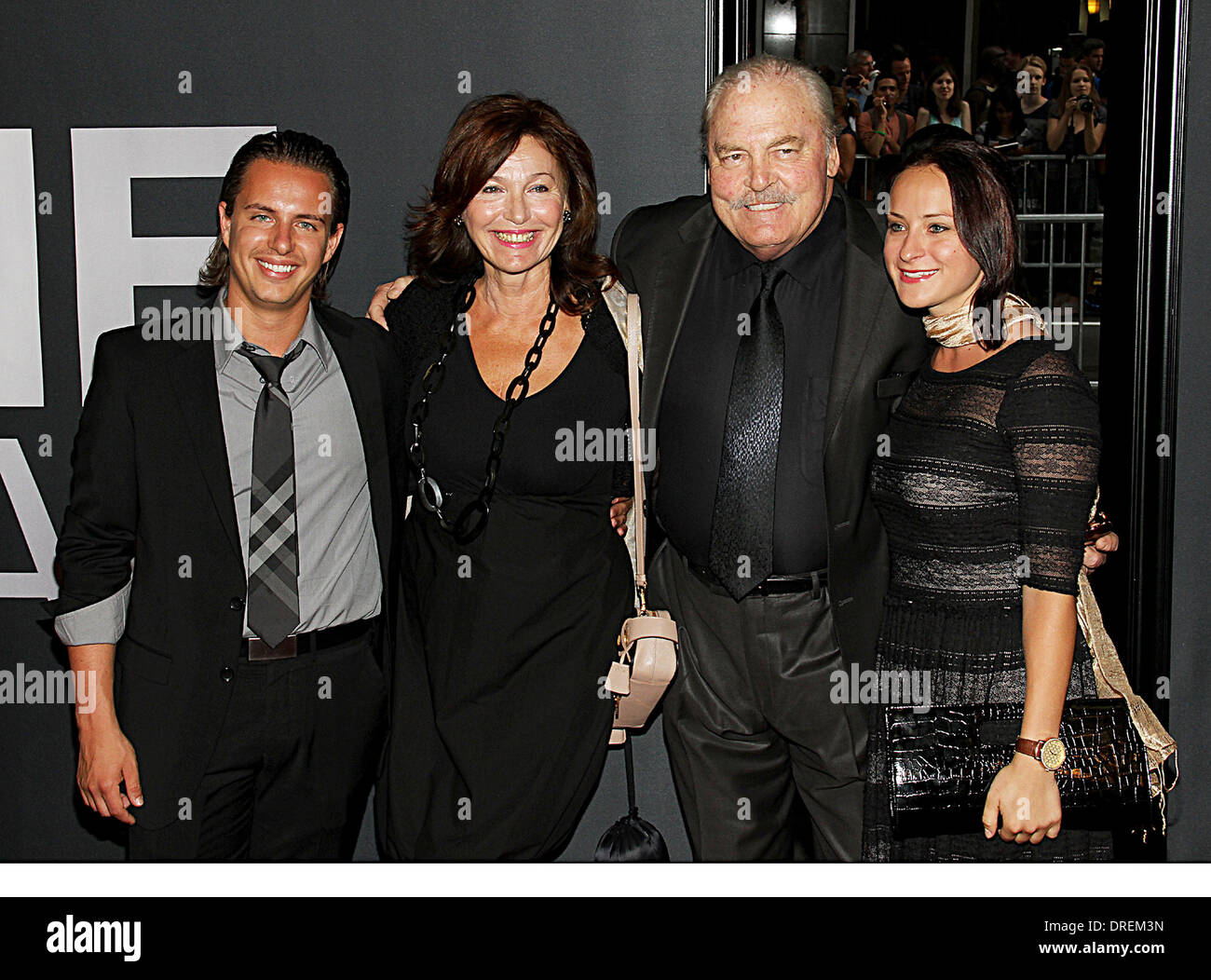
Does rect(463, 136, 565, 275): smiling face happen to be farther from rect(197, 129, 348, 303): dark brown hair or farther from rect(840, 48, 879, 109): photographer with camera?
rect(840, 48, 879, 109): photographer with camera

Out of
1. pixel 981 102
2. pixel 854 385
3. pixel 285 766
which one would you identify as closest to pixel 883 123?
pixel 981 102

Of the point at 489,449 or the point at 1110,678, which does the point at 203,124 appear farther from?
the point at 1110,678

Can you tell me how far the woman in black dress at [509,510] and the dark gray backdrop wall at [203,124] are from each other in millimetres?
684

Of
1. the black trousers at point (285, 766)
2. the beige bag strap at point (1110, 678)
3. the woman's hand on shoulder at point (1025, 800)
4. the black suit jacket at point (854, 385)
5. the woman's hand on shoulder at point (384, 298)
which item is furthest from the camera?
the woman's hand on shoulder at point (384, 298)

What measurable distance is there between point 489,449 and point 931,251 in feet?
3.07

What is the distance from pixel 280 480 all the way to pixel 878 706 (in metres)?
1.21

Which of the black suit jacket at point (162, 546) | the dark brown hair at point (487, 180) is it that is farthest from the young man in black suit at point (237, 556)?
the dark brown hair at point (487, 180)

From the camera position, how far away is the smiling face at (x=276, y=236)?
210 cm

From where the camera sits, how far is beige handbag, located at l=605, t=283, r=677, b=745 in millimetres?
2277

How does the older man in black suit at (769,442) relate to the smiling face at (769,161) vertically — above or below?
below

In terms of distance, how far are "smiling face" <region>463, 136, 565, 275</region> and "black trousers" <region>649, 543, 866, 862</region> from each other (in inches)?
28.9

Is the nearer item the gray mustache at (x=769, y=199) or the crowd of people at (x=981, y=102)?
the gray mustache at (x=769, y=199)

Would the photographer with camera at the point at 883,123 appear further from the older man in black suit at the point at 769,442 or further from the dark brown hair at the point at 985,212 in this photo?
the dark brown hair at the point at 985,212
